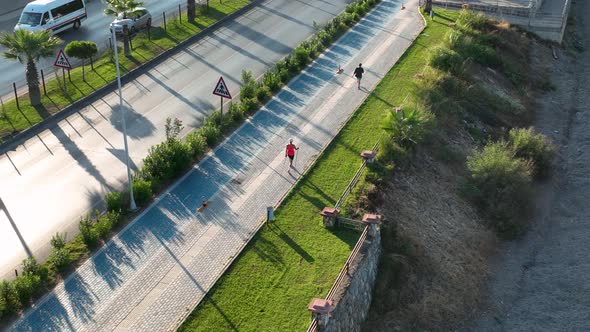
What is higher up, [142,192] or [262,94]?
[142,192]

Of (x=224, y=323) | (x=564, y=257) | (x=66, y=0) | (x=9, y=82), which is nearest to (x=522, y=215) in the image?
(x=564, y=257)

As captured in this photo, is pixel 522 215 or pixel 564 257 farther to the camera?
pixel 522 215

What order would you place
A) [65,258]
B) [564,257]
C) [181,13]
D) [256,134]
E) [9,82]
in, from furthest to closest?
[181,13] < [9,82] < [256,134] < [564,257] < [65,258]

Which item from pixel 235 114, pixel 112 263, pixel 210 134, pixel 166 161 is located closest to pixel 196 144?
pixel 210 134

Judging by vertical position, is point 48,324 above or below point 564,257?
above

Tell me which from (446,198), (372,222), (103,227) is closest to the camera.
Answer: (103,227)

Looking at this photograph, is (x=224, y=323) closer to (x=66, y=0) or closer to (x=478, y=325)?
(x=478, y=325)

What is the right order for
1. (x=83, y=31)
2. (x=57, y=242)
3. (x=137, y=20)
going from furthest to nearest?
(x=83, y=31) < (x=137, y=20) < (x=57, y=242)

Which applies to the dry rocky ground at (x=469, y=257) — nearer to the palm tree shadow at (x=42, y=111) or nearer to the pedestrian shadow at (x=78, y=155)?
the pedestrian shadow at (x=78, y=155)

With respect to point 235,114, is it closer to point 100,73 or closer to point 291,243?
point 100,73
